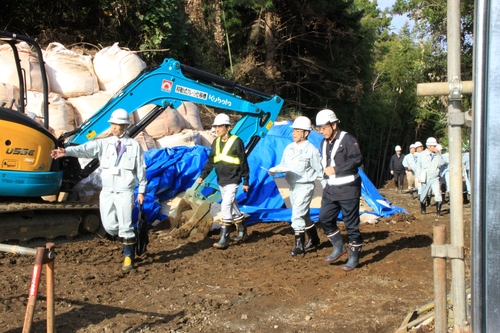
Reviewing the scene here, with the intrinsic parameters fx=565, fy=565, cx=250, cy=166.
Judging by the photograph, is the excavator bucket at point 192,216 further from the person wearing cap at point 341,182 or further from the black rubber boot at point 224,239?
the person wearing cap at point 341,182

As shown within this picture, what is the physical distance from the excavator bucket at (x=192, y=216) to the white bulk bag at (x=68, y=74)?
13.7ft

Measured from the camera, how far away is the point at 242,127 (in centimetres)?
918

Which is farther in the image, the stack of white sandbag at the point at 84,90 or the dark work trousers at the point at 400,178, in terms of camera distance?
the dark work trousers at the point at 400,178

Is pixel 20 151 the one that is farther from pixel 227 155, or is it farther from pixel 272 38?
pixel 272 38

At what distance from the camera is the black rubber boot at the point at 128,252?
268 inches

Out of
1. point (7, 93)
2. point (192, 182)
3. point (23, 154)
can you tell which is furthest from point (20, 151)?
point (192, 182)

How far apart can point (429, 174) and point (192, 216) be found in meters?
6.42

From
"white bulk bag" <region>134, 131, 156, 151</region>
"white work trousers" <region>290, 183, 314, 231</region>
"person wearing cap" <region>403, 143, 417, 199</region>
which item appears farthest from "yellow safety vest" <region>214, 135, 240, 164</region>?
"person wearing cap" <region>403, 143, 417, 199</region>

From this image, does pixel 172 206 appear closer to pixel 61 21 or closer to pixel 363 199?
pixel 363 199

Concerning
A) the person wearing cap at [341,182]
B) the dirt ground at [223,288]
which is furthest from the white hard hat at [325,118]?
the dirt ground at [223,288]

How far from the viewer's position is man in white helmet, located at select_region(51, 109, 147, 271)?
22.4ft

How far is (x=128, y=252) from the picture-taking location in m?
6.85

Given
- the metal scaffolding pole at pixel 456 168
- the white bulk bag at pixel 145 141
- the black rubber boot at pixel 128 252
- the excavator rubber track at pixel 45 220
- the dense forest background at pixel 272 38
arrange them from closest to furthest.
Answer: the metal scaffolding pole at pixel 456 168 → the black rubber boot at pixel 128 252 → the excavator rubber track at pixel 45 220 → the white bulk bag at pixel 145 141 → the dense forest background at pixel 272 38

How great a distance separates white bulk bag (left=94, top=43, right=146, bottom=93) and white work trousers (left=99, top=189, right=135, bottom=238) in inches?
238
